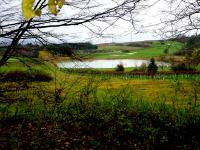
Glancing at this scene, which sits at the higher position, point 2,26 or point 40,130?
point 2,26

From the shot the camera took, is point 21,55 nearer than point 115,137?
Yes

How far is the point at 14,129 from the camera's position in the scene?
9562 mm

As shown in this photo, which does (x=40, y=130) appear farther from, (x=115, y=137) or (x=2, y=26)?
(x=2, y=26)

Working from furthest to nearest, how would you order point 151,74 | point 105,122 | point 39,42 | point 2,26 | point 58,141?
point 151,74, point 105,122, point 58,141, point 39,42, point 2,26

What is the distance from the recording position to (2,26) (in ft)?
17.4

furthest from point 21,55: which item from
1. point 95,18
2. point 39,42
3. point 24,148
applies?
point 24,148

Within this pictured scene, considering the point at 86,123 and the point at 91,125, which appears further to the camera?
the point at 86,123

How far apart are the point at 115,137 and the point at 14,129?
8.89 feet

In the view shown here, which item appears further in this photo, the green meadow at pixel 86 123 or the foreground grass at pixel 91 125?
the foreground grass at pixel 91 125

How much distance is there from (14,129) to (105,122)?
2416 mm

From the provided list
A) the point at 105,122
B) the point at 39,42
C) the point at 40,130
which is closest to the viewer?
the point at 39,42

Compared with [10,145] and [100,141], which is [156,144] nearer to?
[100,141]

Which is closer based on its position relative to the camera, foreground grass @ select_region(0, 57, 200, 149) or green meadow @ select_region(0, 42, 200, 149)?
green meadow @ select_region(0, 42, 200, 149)

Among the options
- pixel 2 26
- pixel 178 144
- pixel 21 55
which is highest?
pixel 2 26
